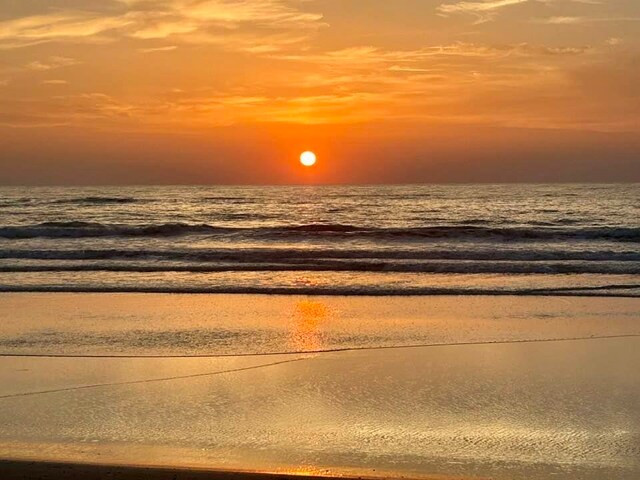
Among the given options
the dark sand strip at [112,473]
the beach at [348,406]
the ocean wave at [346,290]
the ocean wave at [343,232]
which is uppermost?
the dark sand strip at [112,473]

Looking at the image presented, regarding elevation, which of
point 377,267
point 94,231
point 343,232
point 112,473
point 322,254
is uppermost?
point 112,473

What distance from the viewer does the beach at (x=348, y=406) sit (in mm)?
4865

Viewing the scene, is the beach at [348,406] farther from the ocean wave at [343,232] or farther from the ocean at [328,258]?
the ocean wave at [343,232]

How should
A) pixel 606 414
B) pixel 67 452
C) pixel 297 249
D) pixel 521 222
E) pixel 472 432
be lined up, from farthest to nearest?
pixel 521 222 → pixel 297 249 → pixel 606 414 → pixel 472 432 → pixel 67 452

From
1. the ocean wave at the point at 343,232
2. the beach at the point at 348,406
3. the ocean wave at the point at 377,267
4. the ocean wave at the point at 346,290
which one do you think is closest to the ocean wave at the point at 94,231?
the ocean wave at the point at 343,232

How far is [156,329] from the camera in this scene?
1019 centimetres

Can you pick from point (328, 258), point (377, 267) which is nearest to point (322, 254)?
point (328, 258)

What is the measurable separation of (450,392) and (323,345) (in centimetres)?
261

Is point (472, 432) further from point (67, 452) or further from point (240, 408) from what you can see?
point (67, 452)

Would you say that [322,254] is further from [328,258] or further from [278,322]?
[278,322]

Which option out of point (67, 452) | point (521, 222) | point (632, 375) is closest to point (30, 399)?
point (67, 452)

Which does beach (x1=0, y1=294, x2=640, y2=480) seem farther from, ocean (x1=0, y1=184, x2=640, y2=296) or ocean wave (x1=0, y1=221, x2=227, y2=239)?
ocean wave (x1=0, y1=221, x2=227, y2=239)

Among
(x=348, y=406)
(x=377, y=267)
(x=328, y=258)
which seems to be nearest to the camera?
(x=348, y=406)

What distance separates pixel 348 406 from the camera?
6.15 m
